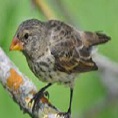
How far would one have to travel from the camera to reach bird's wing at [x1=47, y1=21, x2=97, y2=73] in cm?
473

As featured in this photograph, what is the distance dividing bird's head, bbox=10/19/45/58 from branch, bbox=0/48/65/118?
47 centimetres

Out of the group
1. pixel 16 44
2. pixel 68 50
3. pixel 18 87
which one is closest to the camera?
pixel 18 87

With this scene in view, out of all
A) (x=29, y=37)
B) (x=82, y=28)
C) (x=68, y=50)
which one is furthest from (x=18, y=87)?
(x=82, y=28)

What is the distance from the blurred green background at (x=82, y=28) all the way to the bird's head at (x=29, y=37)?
0.26 feet

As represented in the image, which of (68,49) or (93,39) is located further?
(93,39)

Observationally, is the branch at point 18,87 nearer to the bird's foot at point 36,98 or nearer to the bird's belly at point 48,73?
the bird's foot at point 36,98

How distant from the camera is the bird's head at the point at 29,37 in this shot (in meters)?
4.53

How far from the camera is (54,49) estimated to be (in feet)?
15.4

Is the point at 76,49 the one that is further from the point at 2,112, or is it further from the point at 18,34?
the point at 2,112

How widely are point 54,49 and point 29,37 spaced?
19 centimetres

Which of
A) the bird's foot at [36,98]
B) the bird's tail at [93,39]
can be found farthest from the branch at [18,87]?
the bird's tail at [93,39]

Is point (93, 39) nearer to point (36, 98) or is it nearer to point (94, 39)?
point (94, 39)

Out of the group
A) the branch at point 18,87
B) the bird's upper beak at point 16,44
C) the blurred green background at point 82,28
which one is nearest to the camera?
the branch at point 18,87

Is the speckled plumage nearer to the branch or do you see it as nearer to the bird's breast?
the bird's breast
